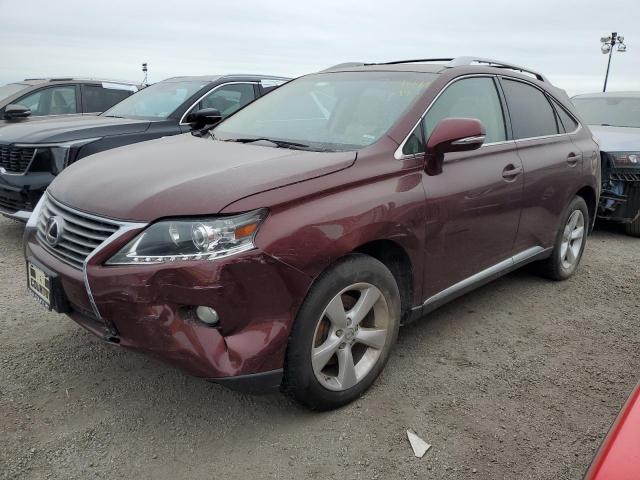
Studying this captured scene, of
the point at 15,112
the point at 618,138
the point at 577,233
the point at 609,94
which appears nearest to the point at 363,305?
the point at 577,233

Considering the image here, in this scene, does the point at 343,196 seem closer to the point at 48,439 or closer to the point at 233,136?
the point at 233,136

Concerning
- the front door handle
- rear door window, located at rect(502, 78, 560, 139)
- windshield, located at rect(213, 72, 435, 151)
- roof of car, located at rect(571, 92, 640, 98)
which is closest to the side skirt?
the front door handle

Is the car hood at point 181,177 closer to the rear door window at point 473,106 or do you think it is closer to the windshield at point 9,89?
the rear door window at point 473,106

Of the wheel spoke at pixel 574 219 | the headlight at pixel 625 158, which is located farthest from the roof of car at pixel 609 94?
the wheel spoke at pixel 574 219

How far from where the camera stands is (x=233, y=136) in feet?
11.0

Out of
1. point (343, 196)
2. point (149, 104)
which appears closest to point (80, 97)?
point (149, 104)

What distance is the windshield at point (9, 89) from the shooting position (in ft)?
26.7

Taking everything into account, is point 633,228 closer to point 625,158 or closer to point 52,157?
point 625,158

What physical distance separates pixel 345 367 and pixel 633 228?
Answer: 16.7 ft

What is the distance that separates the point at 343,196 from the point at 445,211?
742mm

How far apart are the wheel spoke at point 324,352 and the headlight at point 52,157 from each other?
3.39m

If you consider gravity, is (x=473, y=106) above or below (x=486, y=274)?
above

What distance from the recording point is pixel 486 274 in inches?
138

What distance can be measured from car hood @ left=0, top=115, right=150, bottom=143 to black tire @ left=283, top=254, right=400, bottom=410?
140 inches
